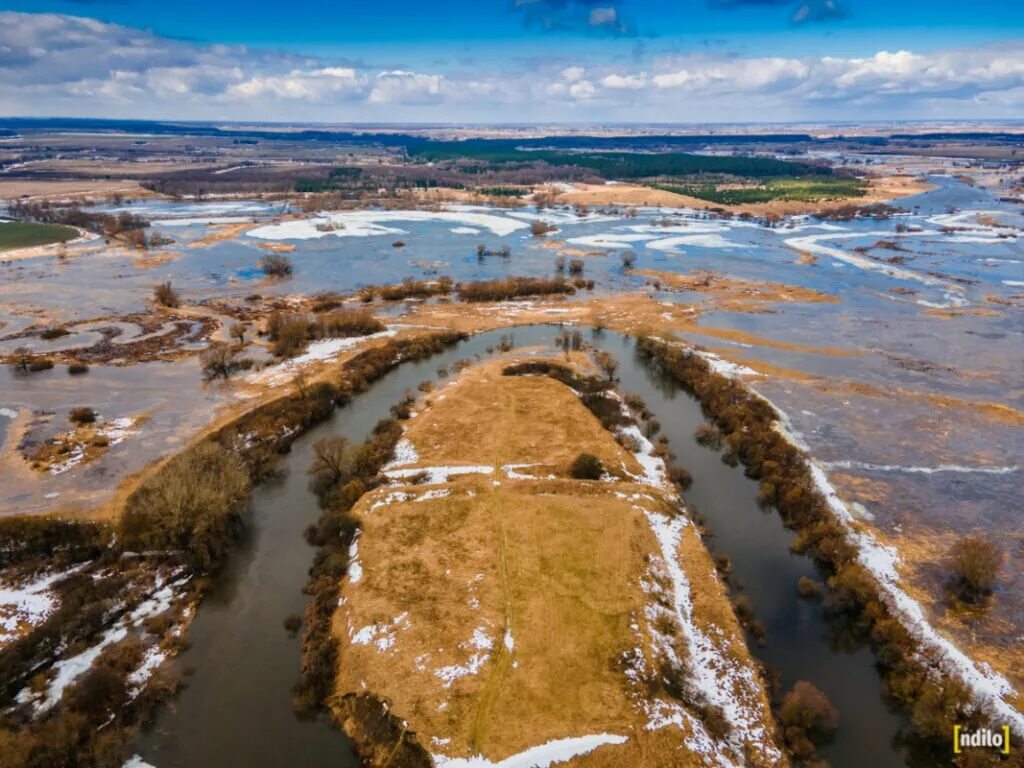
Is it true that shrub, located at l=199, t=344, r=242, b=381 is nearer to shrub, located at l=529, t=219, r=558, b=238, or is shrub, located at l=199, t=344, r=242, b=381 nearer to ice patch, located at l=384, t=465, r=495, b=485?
ice patch, located at l=384, t=465, r=495, b=485

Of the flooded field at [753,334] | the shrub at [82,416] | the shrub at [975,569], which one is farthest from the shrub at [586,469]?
the shrub at [82,416]

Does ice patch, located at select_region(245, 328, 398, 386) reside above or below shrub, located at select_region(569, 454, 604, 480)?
above

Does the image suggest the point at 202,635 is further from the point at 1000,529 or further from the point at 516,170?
the point at 516,170

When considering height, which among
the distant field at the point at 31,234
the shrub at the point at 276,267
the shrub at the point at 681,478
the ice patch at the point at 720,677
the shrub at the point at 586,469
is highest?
the distant field at the point at 31,234

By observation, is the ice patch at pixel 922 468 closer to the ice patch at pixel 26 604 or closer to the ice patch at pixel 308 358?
the ice patch at pixel 308 358

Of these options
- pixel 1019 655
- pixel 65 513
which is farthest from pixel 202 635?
pixel 1019 655

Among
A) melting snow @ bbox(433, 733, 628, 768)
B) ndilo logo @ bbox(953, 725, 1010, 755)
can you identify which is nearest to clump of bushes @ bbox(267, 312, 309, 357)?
melting snow @ bbox(433, 733, 628, 768)

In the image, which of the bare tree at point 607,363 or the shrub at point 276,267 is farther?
the shrub at point 276,267

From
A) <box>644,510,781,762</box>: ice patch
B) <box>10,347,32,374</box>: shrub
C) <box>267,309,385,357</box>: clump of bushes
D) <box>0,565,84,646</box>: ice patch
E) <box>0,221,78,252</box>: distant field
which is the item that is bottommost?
<box>644,510,781,762</box>: ice patch

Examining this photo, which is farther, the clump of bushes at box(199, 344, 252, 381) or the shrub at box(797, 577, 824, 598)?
the clump of bushes at box(199, 344, 252, 381)
